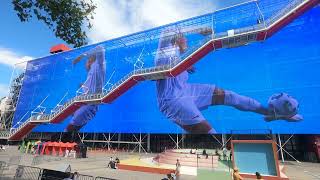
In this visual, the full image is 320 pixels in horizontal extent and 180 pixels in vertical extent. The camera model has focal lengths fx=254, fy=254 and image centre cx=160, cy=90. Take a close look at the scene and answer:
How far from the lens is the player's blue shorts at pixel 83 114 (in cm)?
3772

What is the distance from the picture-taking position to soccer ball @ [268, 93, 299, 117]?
969 inches

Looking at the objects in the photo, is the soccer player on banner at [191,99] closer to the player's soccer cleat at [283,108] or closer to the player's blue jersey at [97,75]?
the player's soccer cleat at [283,108]

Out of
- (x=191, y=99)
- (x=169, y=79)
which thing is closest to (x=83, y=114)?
(x=169, y=79)

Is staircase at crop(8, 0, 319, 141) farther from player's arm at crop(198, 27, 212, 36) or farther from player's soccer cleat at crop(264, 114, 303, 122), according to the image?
player's soccer cleat at crop(264, 114, 303, 122)

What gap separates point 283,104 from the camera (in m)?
25.2

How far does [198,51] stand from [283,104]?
35.2 ft

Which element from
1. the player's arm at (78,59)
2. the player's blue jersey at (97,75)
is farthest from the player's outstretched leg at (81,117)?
the player's arm at (78,59)

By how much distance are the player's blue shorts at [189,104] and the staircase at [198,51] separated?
9.97 ft

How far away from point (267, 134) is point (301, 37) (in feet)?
34.4

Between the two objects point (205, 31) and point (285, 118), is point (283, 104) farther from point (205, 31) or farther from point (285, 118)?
point (205, 31)

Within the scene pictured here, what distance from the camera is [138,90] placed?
34.4m

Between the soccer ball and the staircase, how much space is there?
669cm

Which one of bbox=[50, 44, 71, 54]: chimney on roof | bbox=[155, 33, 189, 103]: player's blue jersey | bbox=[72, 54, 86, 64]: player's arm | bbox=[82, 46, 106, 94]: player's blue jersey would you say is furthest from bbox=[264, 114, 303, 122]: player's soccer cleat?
bbox=[50, 44, 71, 54]: chimney on roof

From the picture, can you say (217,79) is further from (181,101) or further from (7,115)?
(7,115)
